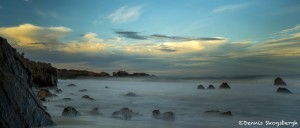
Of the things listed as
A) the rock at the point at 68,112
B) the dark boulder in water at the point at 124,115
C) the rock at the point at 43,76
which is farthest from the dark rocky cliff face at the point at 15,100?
the rock at the point at 43,76

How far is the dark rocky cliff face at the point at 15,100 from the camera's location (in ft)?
17.6

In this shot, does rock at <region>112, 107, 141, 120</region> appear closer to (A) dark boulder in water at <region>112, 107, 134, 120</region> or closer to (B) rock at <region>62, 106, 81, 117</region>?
(A) dark boulder in water at <region>112, 107, 134, 120</region>

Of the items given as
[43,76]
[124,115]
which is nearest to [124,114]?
[124,115]

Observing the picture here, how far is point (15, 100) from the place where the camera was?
18.3 ft

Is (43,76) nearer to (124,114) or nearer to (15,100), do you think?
(124,114)

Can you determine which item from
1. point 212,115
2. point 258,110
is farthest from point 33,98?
point 258,110

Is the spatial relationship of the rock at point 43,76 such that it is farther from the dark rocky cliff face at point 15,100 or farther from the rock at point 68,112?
the dark rocky cliff face at point 15,100

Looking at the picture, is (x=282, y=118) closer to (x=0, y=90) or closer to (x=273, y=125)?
(x=273, y=125)

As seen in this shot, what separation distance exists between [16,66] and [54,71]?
664 inches

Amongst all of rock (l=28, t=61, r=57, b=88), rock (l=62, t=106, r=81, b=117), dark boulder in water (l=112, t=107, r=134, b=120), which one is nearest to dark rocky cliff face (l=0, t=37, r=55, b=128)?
rock (l=62, t=106, r=81, b=117)

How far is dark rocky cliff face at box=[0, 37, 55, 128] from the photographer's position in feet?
17.6

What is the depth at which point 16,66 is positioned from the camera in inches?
257

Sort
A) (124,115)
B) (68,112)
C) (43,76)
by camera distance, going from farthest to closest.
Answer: (43,76) → (124,115) → (68,112)

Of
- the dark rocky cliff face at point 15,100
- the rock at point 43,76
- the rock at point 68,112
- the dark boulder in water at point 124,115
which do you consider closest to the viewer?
the dark rocky cliff face at point 15,100
